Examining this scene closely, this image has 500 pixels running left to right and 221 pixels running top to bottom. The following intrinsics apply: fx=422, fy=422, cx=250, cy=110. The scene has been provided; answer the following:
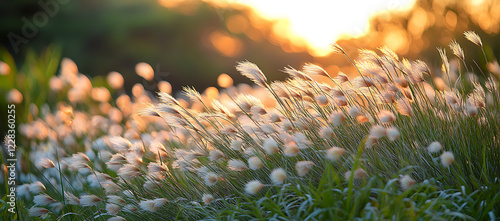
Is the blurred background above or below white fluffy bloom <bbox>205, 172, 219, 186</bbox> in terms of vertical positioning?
above

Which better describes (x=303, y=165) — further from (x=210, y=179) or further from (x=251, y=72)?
(x=251, y=72)

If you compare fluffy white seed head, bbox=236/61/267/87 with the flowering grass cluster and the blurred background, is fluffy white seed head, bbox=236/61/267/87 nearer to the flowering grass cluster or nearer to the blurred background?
the flowering grass cluster

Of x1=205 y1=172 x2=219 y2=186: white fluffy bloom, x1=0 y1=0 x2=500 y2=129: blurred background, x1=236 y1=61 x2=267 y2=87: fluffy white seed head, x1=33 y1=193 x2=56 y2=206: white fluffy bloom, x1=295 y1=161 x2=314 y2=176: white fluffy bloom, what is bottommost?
x1=295 y1=161 x2=314 y2=176: white fluffy bloom

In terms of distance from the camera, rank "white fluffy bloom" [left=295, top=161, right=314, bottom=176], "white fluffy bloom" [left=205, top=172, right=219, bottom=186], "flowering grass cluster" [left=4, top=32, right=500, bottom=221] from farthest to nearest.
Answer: "white fluffy bloom" [left=205, top=172, right=219, bottom=186] < "flowering grass cluster" [left=4, top=32, right=500, bottom=221] < "white fluffy bloom" [left=295, top=161, right=314, bottom=176]

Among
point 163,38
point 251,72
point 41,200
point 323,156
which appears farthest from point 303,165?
point 163,38

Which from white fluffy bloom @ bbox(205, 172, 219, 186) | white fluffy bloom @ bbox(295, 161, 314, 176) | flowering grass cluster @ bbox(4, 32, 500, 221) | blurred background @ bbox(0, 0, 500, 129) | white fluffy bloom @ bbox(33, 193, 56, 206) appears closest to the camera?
white fluffy bloom @ bbox(295, 161, 314, 176)

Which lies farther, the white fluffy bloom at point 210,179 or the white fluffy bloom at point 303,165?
the white fluffy bloom at point 210,179

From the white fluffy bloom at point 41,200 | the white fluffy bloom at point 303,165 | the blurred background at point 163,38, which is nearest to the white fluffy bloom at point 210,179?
the white fluffy bloom at point 303,165

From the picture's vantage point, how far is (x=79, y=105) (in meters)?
6.05

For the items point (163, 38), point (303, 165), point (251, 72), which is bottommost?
point (303, 165)

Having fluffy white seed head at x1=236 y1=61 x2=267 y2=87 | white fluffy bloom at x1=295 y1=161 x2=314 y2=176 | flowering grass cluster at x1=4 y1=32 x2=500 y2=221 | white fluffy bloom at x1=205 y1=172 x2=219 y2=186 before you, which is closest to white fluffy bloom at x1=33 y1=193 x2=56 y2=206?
flowering grass cluster at x1=4 y1=32 x2=500 y2=221

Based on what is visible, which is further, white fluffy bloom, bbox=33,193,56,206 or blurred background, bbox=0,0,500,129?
blurred background, bbox=0,0,500,129

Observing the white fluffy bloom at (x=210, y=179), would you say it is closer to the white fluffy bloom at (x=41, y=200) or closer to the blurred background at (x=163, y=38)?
the white fluffy bloom at (x=41, y=200)

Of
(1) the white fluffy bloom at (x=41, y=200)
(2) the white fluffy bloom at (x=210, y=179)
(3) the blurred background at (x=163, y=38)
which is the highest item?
(3) the blurred background at (x=163, y=38)
